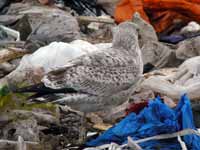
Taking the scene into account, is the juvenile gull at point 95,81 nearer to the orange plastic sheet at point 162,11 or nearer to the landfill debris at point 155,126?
the landfill debris at point 155,126

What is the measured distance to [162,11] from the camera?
9.34 meters

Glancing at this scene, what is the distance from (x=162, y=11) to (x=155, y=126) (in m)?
4.55

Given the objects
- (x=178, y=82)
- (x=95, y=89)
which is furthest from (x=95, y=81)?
(x=178, y=82)

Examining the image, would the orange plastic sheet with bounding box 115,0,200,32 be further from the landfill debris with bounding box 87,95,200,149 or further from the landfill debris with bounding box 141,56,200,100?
the landfill debris with bounding box 87,95,200,149

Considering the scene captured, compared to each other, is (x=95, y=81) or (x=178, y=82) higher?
(x=95, y=81)

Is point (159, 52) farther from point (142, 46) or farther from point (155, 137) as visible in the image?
point (155, 137)

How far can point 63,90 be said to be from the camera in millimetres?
5324

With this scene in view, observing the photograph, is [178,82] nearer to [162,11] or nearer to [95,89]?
[95,89]

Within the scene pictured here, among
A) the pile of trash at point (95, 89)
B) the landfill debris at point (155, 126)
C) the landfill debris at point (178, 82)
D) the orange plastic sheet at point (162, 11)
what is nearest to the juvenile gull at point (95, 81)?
the pile of trash at point (95, 89)

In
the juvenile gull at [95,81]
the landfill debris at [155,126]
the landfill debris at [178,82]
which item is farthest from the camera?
the landfill debris at [178,82]

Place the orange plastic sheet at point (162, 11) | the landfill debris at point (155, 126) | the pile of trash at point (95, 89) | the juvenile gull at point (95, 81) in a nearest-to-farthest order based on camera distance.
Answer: the landfill debris at point (155, 126) → the pile of trash at point (95, 89) → the juvenile gull at point (95, 81) → the orange plastic sheet at point (162, 11)

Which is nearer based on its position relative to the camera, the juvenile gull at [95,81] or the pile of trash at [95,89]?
the pile of trash at [95,89]

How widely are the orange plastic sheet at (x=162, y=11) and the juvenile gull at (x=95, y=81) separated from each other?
3.50 m

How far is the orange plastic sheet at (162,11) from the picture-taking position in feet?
30.3
